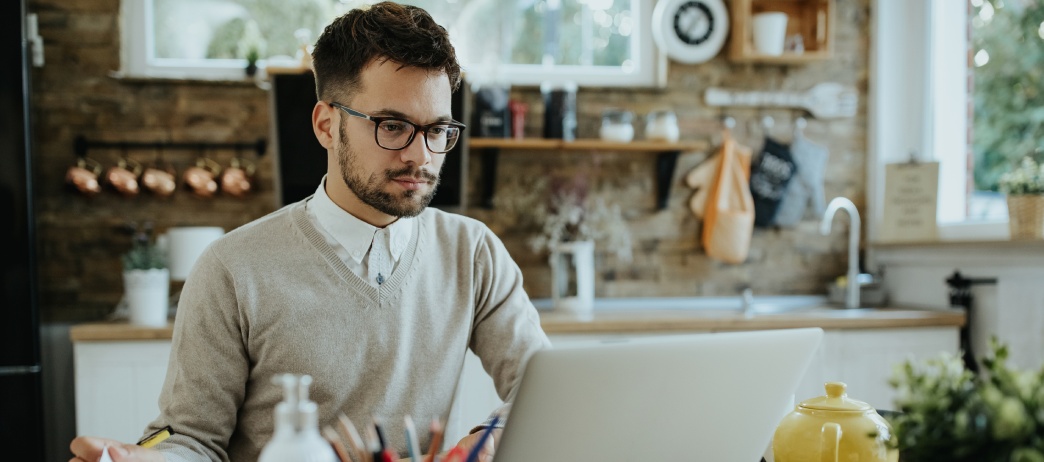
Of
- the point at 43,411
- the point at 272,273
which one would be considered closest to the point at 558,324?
the point at 272,273

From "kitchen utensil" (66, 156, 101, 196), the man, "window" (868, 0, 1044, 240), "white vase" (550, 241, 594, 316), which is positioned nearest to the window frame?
"window" (868, 0, 1044, 240)

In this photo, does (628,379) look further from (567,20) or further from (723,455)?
(567,20)

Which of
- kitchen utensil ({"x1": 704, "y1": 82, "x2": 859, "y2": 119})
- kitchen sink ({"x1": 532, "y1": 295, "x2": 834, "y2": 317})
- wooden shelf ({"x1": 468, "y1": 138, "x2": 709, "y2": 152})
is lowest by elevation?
kitchen sink ({"x1": 532, "y1": 295, "x2": 834, "y2": 317})

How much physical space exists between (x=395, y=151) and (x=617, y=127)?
1.89 m

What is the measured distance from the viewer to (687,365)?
2.86 ft

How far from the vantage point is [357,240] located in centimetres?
143

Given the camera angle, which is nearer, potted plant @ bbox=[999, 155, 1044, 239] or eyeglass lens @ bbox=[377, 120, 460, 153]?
eyeglass lens @ bbox=[377, 120, 460, 153]

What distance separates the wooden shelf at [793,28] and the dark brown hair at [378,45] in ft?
6.90

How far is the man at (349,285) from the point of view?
→ 1.33 meters

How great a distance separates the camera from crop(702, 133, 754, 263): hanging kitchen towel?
10.6 feet

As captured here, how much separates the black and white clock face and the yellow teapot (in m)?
2.43

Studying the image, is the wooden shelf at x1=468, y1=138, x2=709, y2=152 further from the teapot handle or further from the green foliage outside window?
the teapot handle

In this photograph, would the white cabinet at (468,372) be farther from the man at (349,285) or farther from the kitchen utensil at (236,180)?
the man at (349,285)

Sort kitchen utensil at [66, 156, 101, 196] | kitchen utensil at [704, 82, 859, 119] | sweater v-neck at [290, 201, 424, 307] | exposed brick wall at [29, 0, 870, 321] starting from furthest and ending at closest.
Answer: kitchen utensil at [704, 82, 859, 119] < exposed brick wall at [29, 0, 870, 321] < kitchen utensil at [66, 156, 101, 196] < sweater v-neck at [290, 201, 424, 307]
